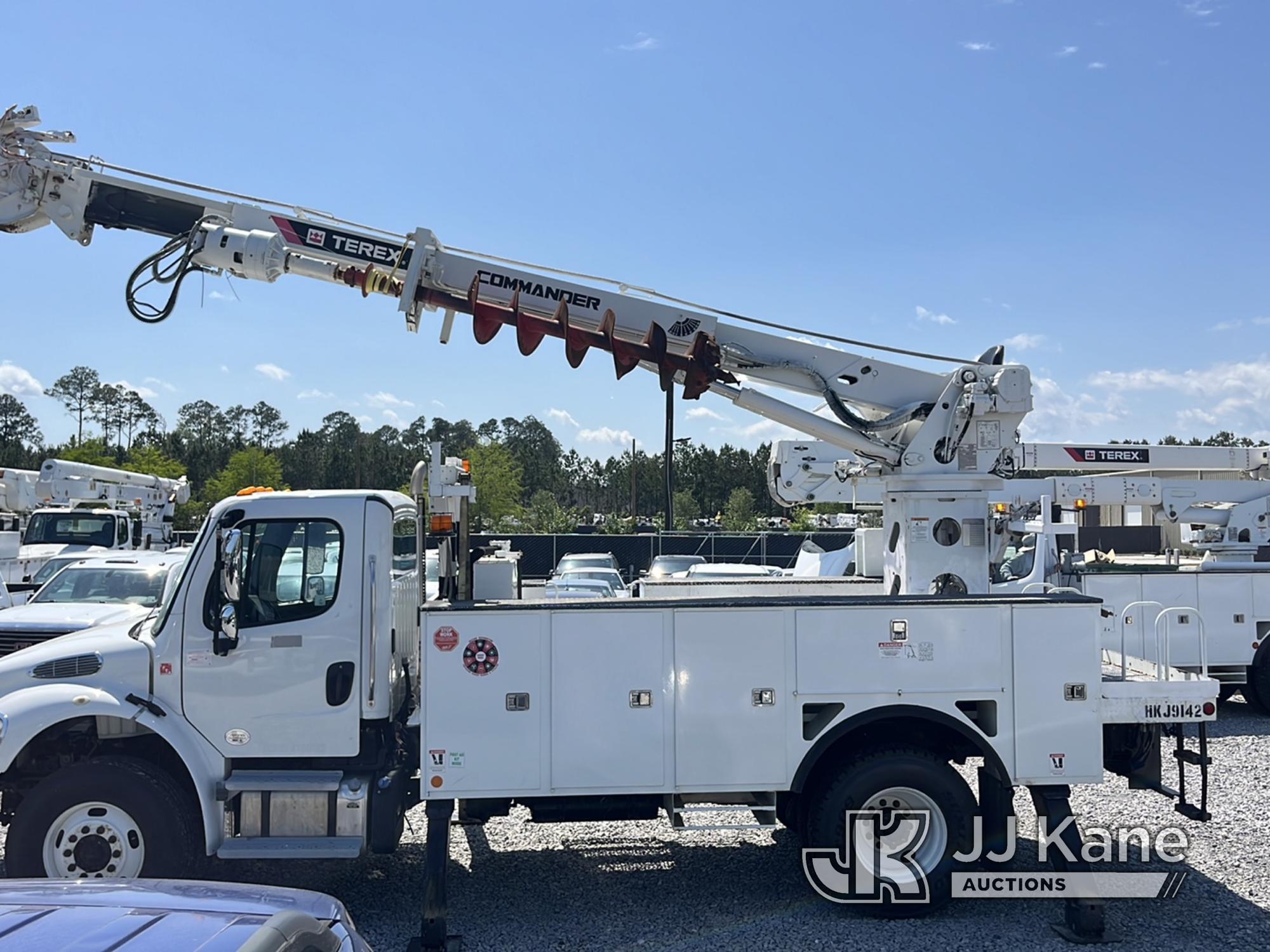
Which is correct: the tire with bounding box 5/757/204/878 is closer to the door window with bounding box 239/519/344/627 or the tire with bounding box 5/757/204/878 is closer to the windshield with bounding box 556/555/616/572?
the door window with bounding box 239/519/344/627

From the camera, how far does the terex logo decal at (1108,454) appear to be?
57.7 feet

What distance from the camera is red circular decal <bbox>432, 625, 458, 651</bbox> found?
574 cm

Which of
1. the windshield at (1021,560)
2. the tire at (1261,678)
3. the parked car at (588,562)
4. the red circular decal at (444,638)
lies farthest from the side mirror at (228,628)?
the parked car at (588,562)

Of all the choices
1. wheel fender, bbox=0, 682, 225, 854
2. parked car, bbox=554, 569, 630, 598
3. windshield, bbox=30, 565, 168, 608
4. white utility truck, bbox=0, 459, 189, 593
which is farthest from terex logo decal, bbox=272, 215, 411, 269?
white utility truck, bbox=0, 459, 189, 593

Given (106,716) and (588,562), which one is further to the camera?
(588,562)

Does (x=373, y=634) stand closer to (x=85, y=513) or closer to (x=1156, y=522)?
(x=1156, y=522)

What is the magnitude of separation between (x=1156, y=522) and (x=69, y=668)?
1822 centimetres

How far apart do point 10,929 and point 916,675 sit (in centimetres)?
468

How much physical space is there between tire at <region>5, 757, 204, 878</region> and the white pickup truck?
13 mm

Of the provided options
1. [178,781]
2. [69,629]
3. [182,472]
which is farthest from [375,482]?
[178,781]

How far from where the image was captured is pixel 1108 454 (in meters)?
17.8

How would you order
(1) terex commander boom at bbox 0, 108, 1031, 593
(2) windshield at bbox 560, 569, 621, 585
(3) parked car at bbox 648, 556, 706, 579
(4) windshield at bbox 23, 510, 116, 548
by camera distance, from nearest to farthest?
(1) terex commander boom at bbox 0, 108, 1031, 593
(2) windshield at bbox 560, 569, 621, 585
(4) windshield at bbox 23, 510, 116, 548
(3) parked car at bbox 648, 556, 706, 579

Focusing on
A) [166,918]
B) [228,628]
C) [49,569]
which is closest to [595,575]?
[49,569]

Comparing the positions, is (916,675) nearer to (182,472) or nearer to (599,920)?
(599,920)
